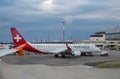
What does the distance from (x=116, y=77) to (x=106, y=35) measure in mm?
172032

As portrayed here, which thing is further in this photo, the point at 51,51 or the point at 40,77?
the point at 51,51

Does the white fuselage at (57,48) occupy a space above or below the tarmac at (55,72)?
above

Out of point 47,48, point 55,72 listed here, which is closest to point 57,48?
point 47,48

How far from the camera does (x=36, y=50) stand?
58.3 meters

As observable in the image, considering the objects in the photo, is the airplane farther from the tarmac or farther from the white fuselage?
the tarmac

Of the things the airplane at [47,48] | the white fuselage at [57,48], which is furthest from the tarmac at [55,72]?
the white fuselage at [57,48]

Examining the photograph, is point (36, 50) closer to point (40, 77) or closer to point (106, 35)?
point (40, 77)

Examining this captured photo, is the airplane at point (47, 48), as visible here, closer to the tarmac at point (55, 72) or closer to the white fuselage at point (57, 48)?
the white fuselage at point (57, 48)

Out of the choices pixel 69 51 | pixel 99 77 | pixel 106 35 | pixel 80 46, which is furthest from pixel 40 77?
pixel 106 35

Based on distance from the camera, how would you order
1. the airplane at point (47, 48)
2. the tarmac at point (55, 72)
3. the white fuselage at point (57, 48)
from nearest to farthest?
the tarmac at point (55, 72)
the airplane at point (47, 48)
the white fuselage at point (57, 48)

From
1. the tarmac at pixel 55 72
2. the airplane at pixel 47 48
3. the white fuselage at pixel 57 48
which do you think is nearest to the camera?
the tarmac at pixel 55 72

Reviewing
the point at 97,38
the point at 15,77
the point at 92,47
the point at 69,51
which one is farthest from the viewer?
the point at 97,38

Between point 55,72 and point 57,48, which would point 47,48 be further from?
point 55,72

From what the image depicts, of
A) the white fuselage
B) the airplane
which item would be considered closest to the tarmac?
the airplane
